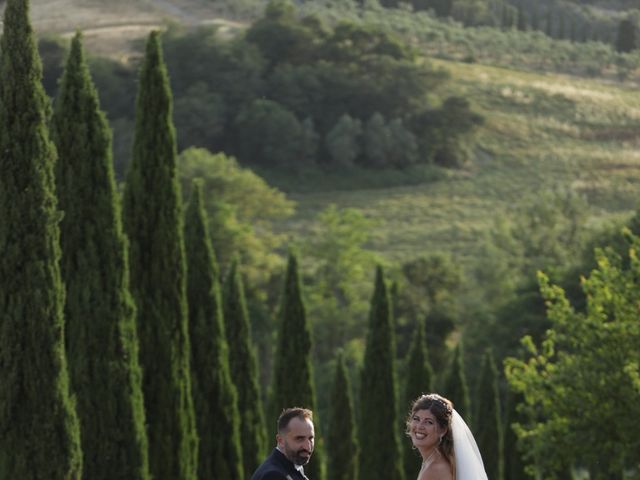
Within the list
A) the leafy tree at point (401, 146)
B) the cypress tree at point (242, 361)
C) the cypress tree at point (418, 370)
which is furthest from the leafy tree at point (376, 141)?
the cypress tree at point (242, 361)

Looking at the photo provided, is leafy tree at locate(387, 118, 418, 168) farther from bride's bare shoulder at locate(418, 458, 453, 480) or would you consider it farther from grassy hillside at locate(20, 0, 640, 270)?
bride's bare shoulder at locate(418, 458, 453, 480)

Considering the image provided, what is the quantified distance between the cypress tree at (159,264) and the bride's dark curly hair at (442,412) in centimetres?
1329

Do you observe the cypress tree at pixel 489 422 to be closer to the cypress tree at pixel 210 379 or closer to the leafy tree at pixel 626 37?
the cypress tree at pixel 210 379

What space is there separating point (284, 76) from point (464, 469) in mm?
104851

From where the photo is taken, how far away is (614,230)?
195 feet

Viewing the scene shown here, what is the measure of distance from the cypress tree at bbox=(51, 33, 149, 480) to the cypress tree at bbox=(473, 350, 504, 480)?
20789 mm

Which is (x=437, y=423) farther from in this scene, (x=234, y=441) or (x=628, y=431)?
(x=628, y=431)

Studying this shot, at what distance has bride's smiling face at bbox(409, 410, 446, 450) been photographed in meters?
9.10

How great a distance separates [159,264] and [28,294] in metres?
5.14

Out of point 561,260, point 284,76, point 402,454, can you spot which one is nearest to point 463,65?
point 284,76

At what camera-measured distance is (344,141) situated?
372 ft

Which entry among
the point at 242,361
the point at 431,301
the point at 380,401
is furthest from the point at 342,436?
the point at 431,301

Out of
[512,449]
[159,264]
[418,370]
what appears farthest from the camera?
[512,449]

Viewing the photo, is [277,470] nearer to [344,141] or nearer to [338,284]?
[338,284]
